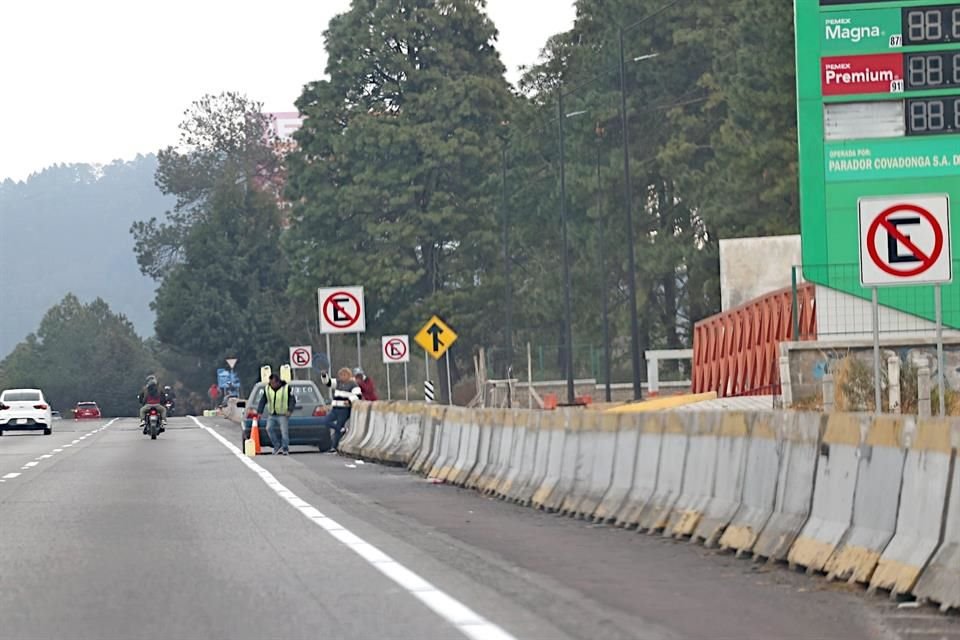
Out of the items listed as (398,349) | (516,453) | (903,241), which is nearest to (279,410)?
(516,453)

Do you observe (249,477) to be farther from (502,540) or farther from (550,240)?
(550,240)

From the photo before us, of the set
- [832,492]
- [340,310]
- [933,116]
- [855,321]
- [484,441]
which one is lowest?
[832,492]

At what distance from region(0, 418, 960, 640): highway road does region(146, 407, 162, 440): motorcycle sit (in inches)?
1217

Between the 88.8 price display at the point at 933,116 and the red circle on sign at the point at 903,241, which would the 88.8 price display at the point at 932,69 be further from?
the red circle on sign at the point at 903,241

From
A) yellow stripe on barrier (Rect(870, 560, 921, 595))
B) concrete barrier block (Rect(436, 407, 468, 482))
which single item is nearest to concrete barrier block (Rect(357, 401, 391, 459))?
concrete barrier block (Rect(436, 407, 468, 482))

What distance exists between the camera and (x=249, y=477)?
26.3 metres

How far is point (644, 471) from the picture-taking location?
54.6 feet

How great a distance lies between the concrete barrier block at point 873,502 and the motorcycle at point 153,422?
41.2 meters

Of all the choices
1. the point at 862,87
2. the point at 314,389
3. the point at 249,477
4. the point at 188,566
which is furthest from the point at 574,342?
the point at 188,566

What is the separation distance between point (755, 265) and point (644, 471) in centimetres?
3669

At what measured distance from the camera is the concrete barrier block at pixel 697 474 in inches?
588

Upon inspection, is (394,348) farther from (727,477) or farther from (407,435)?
(727,477)

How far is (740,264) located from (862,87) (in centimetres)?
2022

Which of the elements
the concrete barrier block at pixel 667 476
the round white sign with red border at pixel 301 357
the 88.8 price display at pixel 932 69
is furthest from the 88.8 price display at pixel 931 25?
the round white sign with red border at pixel 301 357
